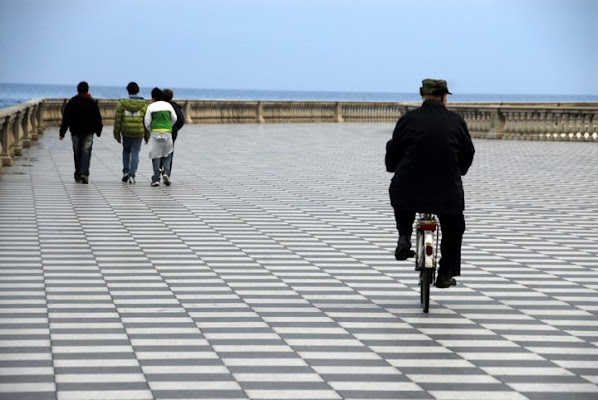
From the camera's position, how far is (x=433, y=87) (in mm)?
9992

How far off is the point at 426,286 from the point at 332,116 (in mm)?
49756

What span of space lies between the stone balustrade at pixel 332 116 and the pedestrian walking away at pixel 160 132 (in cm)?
320

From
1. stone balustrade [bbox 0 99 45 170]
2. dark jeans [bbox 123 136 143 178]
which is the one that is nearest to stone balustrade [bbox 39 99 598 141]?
stone balustrade [bbox 0 99 45 170]

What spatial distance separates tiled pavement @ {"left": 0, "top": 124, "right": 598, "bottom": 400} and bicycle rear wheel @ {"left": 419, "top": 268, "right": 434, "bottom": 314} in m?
0.07

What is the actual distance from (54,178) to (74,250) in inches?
402

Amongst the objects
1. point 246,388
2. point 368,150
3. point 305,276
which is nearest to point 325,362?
point 246,388

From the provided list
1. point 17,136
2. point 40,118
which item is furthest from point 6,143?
point 40,118

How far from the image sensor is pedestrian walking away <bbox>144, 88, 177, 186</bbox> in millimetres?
21719

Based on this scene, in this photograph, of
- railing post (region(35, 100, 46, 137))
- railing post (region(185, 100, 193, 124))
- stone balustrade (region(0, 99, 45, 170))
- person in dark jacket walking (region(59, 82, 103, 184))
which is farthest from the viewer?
railing post (region(185, 100, 193, 124))

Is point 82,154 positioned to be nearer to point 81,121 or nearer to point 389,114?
point 81,121

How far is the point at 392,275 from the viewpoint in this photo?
459 inches

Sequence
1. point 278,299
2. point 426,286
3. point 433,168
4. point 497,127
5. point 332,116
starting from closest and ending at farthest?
point 426,286
point 433,168
point 278,299
point 497,127
point 332,116

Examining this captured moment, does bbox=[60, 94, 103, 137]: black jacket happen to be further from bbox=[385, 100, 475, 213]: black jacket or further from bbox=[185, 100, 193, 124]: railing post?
bbox=[185, 100, 193, 124]: railing post

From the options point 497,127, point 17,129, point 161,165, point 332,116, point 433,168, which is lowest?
point 332,116
